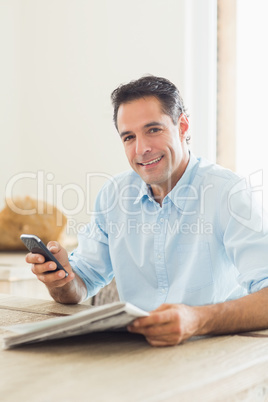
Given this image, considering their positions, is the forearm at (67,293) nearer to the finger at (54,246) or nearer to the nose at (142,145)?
the finger at (54,246)

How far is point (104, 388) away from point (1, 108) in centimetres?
299

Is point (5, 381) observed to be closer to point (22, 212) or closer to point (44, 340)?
point (44, 340)

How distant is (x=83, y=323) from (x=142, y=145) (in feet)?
2.73

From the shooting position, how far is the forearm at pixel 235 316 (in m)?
0.95

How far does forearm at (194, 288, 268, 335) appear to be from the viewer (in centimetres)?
95

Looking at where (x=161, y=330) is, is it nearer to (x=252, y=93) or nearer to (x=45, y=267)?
(x=45, y=267)

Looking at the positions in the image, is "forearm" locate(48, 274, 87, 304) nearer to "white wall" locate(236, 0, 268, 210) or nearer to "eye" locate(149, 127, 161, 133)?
"eye" locate(149, 127, 161, 133)

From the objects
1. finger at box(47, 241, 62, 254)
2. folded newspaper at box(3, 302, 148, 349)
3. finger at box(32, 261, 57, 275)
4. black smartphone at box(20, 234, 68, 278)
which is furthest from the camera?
finger at box(47, 241, 62, 254)

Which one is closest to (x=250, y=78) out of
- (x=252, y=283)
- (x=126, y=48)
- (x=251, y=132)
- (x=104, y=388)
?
(x=251, y=132)

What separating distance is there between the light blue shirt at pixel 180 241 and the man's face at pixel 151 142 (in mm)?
57

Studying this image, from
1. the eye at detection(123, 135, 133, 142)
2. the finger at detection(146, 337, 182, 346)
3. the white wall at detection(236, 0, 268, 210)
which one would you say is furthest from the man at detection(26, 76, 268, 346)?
the white wall at detection(236, 0, 268, 210)

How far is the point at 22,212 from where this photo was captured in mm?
2689

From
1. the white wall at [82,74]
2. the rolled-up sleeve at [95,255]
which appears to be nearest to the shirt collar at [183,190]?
the rolled-up sleeve at [95,255]

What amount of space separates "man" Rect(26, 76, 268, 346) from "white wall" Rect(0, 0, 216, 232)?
1.25 meters
